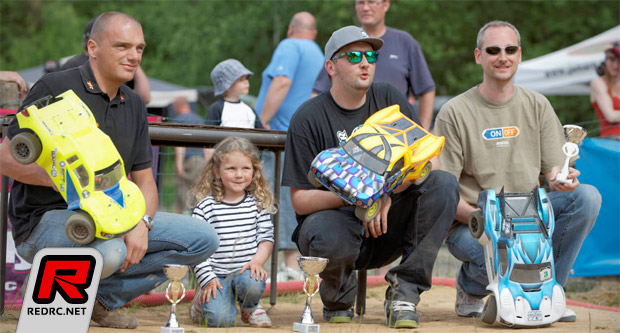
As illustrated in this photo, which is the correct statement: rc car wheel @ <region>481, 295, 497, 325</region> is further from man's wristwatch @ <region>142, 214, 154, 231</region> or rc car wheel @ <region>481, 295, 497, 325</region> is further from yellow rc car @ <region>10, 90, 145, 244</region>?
yellow rc car @ <region>10, 90, 145, 244</region>

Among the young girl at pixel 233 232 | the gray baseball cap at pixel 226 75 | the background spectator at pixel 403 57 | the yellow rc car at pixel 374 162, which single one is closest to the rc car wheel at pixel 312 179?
the yellow rc car at pixel 374 162

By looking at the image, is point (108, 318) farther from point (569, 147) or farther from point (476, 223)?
point (569, 147)

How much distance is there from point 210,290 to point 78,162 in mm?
1324

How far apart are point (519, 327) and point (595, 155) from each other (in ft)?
9.53

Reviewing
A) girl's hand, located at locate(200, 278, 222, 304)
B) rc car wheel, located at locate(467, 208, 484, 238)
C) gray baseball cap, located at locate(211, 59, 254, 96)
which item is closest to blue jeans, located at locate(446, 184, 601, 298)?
rc car wheel, located at locate(467, 208, 484, 238)

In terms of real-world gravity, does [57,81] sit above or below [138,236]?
above

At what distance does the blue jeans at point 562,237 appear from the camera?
4.99 m

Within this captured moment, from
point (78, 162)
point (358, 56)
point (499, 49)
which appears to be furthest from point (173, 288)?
point (499, 49)

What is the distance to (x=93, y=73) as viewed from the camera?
4.38 meters

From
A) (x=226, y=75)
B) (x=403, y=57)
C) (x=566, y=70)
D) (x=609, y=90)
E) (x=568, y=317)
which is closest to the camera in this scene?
(x=568, y=317)

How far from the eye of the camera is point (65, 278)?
133 inches

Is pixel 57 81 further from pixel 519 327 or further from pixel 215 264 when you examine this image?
pixel 519 327

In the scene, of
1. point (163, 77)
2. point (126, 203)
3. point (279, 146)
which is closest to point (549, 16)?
point (163, 77)

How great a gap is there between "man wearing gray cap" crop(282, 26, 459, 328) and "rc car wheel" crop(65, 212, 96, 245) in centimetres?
127
